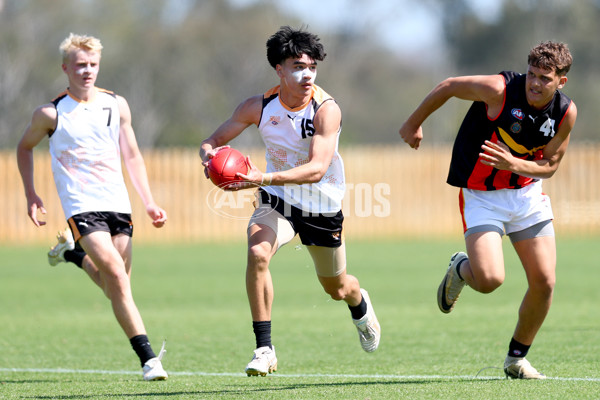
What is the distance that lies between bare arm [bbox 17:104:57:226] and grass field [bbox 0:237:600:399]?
1369 millimetres

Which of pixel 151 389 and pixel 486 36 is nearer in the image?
pixel 151 389

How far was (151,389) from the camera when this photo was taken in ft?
22.2

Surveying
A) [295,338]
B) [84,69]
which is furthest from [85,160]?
[295,338]

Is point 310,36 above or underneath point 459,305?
above

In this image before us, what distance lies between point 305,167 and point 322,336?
4124mm

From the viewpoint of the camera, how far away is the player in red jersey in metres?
6.70

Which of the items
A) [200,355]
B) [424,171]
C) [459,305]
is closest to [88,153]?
[200,355]

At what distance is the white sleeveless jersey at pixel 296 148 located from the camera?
718 centimetres

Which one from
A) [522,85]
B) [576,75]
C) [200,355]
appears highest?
[576,75]

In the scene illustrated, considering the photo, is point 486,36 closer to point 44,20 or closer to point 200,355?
point 44,20

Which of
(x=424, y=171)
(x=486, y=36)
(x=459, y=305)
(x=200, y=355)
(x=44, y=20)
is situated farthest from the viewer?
(x=486, y=36)

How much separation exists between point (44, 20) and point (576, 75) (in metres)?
27.8

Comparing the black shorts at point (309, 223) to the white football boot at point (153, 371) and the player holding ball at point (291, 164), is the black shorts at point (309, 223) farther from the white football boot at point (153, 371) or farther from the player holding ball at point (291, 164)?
the white football boot at point (153, 371)

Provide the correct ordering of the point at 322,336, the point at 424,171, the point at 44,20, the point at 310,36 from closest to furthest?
the point at 310,36
the point at 322,336
the point at 424,171
the point at 44,20
